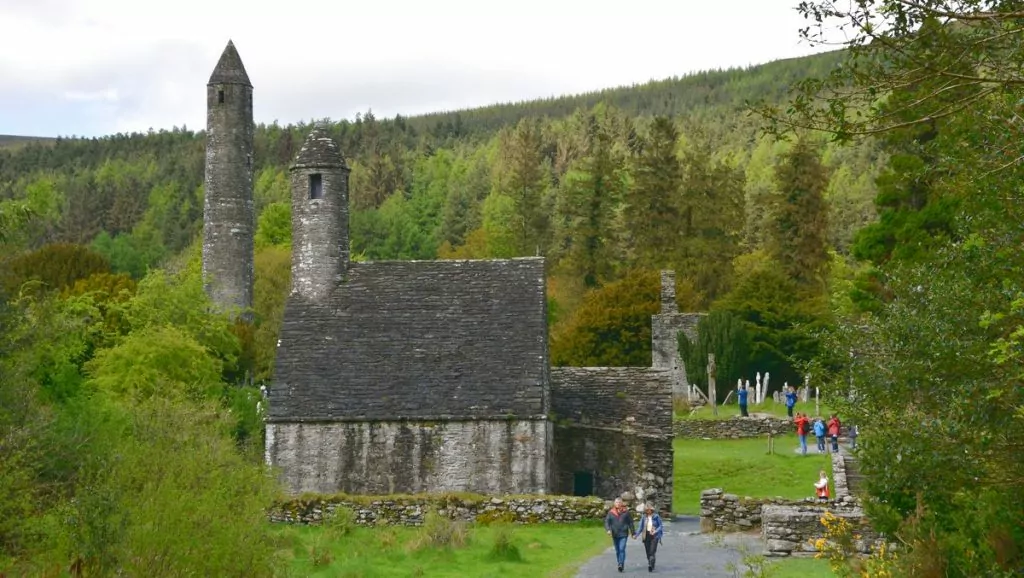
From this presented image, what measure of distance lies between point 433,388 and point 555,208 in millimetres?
65935

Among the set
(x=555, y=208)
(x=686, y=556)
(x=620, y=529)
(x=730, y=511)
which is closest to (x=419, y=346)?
(x=730, y=511)

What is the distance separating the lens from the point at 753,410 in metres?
49.5

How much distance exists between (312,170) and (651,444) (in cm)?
1258

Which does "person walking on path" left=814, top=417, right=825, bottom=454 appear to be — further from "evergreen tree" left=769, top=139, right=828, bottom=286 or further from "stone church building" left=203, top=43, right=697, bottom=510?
"evergreen tree" left=769, top=139, right=828, bottom=286

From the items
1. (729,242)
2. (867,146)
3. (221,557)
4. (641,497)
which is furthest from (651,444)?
(867,146)

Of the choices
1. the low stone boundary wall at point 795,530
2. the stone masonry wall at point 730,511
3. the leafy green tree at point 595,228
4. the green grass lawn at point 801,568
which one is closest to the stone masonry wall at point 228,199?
the leafy green tree at point 595,228

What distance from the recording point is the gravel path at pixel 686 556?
22922mm

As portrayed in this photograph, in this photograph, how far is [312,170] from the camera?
38.9 metres

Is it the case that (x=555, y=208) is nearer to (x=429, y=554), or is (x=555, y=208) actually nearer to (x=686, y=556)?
(x=686, y=556)

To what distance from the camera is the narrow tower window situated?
3884 cm

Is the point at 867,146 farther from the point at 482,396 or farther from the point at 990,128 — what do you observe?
the point at 990,128

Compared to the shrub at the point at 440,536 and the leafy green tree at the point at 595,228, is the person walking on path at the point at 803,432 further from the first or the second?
the leafy green tree at the point at 595,228

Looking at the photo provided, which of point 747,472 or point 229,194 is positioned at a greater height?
point 229,194

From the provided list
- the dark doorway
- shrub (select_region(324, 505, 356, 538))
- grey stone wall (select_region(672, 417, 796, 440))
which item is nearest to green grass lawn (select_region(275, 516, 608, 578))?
shrub (select_region(324, 505, 356, 538))
